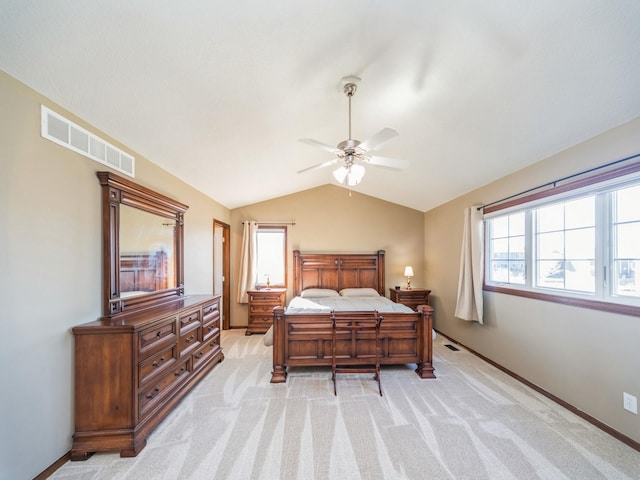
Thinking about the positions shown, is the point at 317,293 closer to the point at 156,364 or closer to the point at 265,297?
the point at 265,297

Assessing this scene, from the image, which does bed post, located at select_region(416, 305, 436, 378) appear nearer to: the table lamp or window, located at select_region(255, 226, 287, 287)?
the table lamp

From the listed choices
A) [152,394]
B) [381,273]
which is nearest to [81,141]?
[152,394]

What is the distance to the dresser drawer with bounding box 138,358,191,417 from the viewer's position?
76.9 inches

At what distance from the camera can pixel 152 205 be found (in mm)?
2605

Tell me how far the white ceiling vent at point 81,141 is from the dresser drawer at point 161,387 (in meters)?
1.83

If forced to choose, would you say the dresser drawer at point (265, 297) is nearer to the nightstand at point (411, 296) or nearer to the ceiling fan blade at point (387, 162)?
the nightstand at point (411, 296)

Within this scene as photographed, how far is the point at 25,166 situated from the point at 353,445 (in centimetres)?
284

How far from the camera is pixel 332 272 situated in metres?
5.03

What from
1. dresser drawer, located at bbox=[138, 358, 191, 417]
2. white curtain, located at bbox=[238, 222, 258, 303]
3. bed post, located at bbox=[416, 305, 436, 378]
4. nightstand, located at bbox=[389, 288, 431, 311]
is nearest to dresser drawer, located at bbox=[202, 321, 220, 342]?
dresser drawer, located at bbox=[138, 358, 191, 417]

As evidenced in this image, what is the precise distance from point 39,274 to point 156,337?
89cm

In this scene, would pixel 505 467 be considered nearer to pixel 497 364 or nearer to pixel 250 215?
pixel 497 364

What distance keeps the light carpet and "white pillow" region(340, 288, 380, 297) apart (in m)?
1.79

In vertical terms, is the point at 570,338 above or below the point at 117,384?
above

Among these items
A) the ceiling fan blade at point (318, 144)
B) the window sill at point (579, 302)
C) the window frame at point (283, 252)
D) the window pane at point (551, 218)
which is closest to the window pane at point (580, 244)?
the window pane at point (551, 218)
